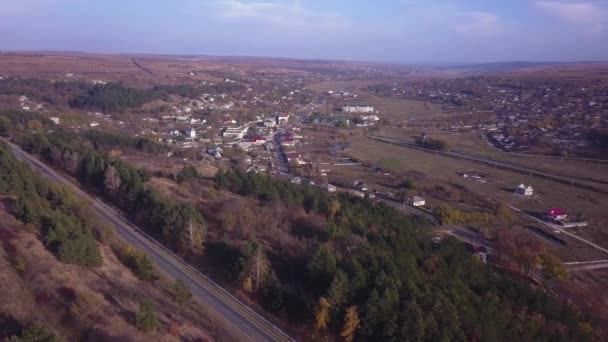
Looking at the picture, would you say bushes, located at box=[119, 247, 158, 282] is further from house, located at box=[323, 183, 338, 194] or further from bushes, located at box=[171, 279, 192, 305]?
house, located at box=[323, 183, 338, 194]

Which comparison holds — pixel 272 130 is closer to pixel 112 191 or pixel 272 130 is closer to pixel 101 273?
pixel 112 191

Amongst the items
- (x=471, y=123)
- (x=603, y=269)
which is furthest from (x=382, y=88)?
(x=603, y=269)

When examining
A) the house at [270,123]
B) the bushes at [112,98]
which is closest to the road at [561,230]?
the house at [270,123]

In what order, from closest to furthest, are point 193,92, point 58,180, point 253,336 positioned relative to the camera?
point 253,336
point 58,180
point 193,92

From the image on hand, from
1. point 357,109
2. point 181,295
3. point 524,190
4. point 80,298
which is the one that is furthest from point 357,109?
point 80,298

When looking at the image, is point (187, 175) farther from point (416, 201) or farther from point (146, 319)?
point (146, 319)

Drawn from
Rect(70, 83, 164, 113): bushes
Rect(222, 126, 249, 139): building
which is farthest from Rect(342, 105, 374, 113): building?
Rect(70, 83, 164, 113): bushes

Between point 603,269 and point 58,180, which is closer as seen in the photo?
point 603,269
